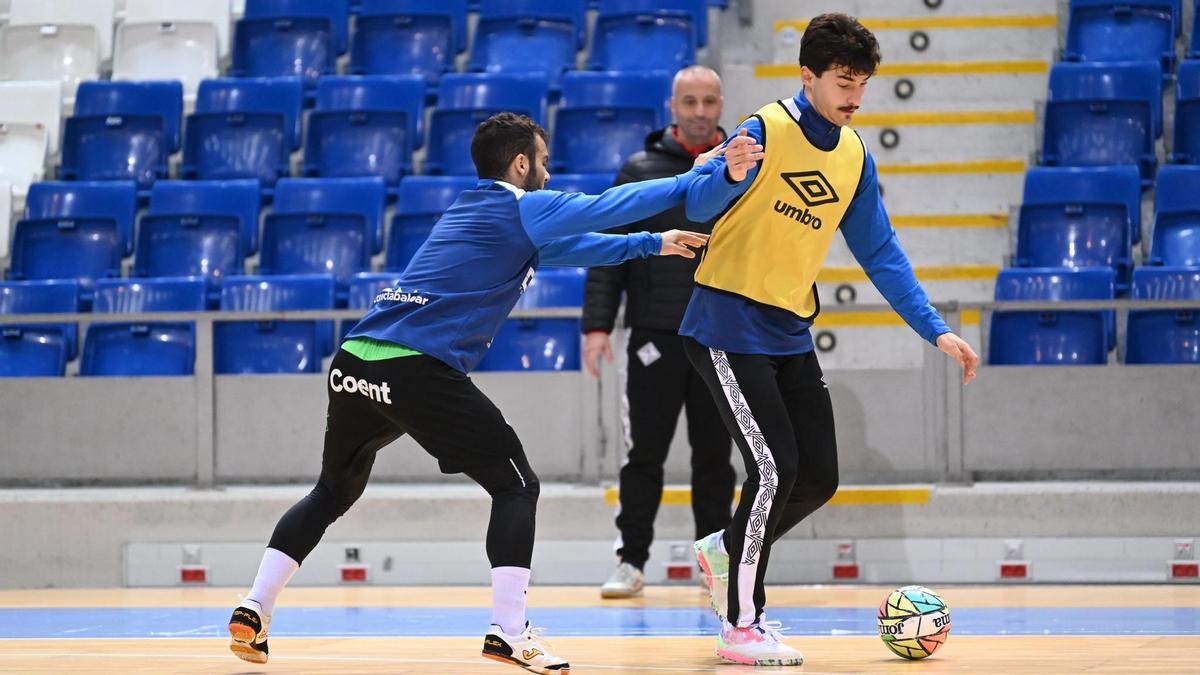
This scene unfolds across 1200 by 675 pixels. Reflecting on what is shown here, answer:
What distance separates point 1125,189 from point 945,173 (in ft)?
4.37

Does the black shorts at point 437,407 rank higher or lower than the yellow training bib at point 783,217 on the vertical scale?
lower

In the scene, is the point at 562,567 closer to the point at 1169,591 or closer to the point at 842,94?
the point at 1169,591

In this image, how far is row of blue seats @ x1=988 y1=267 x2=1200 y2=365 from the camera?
753 centimetres

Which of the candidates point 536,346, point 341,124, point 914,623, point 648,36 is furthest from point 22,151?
point 914,623

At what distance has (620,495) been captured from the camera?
6512 mm

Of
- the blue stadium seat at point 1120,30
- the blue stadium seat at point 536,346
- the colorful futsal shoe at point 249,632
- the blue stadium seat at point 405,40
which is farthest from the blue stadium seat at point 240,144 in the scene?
the colorful futsal shoe at point 249,632

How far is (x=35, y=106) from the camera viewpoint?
414 inches

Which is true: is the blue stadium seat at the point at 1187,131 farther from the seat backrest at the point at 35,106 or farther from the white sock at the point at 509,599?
the seat backrest at the point at 35,106

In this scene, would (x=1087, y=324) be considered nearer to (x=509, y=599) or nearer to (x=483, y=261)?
(x=483, y=261)

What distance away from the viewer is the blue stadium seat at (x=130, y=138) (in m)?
10.1

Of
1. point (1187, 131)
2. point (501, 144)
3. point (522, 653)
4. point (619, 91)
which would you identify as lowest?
point (522, 653)

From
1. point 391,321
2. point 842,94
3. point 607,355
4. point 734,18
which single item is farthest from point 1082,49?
point 391,321

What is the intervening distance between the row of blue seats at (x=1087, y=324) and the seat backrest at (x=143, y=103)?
5.40 meters

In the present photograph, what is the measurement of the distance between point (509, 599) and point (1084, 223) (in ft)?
17.8
